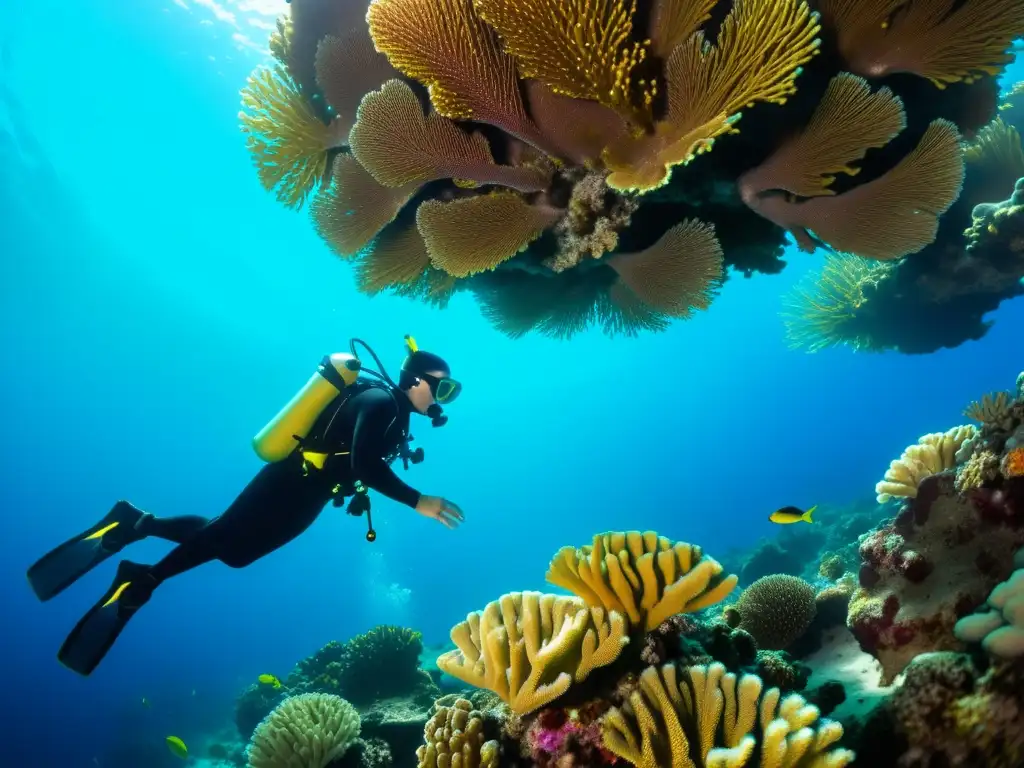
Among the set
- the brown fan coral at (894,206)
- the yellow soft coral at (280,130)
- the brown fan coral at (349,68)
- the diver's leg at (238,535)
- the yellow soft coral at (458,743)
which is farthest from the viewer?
the diver's leg at (238,535)

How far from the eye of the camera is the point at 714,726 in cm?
234

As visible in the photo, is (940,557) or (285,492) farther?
(285,492)

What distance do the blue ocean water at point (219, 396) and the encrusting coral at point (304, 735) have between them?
6.59 m

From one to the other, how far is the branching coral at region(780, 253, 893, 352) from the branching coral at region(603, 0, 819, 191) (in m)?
8.97

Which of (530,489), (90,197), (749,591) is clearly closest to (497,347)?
(90,197)

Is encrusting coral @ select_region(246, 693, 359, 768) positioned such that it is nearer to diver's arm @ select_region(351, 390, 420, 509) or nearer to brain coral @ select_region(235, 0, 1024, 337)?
diver's arm @ select_region(351, 390, 420, 509)

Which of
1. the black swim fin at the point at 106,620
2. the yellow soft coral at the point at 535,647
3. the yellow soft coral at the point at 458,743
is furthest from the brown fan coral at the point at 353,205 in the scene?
the black swim fin at the point at 106,620

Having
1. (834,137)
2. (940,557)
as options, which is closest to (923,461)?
(940,557)

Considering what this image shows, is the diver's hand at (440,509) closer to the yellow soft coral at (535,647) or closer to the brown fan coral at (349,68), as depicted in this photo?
the yellow soft coral at (535,647)

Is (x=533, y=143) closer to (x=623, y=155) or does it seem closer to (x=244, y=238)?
(x=623, y=155)

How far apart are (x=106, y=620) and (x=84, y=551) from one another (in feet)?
3.50

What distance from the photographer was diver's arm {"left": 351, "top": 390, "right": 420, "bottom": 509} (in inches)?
201

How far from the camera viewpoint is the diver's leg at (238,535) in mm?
5863

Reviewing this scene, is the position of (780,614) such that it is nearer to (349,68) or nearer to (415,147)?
(415,147)
